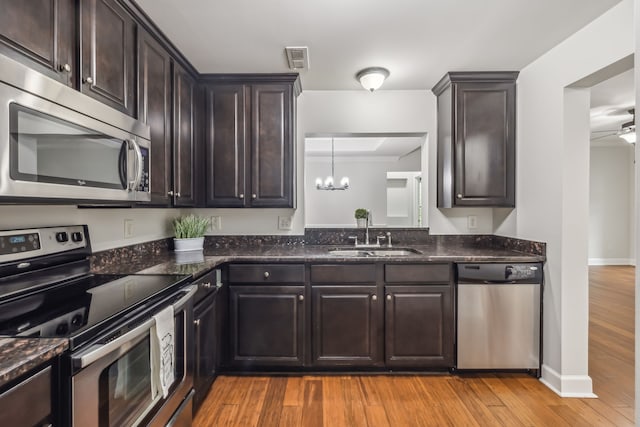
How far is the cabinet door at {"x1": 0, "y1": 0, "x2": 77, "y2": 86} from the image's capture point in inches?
38.8

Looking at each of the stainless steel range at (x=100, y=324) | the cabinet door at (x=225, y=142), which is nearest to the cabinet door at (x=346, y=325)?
the stainless steel range at (x=100, y=324)

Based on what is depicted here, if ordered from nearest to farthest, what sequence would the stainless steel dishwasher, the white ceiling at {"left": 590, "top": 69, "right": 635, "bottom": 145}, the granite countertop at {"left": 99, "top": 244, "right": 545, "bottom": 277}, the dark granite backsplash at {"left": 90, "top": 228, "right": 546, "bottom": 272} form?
the granite countertop at {"left": 99, "top": 244, "right": 545, "bottom": 277} < the stainless steel dishwasher < the dark granite backsplash at {"left": 90, "top": 228, "right": 546, "bottom": 272} < the white ceiling at {"left": 590, "top": 69, "right": 635, "bottom": 145}

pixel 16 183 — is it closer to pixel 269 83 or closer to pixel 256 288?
pixel 256 288

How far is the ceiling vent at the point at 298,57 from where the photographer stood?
213 cm

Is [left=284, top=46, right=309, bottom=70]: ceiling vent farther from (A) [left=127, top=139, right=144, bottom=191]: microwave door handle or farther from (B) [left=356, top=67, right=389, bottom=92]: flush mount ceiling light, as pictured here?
(A) [left=127, top=139, right=144, bottom=191]: microwave door handle

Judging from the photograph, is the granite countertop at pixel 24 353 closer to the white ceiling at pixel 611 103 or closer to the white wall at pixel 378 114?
the white wall at pixel 378 114

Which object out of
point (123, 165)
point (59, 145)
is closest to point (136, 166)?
point (123, 165)

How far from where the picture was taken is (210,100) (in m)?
2.56

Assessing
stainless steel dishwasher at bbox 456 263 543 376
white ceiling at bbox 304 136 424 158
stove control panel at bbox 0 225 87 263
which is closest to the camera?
stove control panel at bbox 0 225 87 263

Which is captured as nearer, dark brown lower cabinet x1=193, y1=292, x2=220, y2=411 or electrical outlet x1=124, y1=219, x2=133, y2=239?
dark brown lower cabinet x1=193, y1=292, x2=220, y2=411

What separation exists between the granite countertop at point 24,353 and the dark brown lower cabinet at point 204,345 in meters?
0.93

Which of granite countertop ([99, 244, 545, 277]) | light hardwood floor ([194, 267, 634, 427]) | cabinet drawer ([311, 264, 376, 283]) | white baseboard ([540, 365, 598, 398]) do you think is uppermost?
granite countertop ([99, 244, 545, 277])

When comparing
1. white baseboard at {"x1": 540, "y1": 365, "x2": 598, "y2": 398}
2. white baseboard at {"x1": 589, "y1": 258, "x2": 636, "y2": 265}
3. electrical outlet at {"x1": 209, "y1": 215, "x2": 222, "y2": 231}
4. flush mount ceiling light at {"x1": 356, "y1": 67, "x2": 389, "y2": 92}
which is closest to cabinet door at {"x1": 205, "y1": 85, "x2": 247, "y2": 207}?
electrical outlet at {"x1": 209, "y1": 215, "x2": 222, "y2": 231}

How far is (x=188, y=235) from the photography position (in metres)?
2.40
